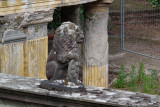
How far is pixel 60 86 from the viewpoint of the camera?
13.5 ft

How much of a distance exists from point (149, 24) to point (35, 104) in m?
9.10

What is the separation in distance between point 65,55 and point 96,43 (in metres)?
5.03

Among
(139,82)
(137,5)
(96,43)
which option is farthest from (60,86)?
(137,5)

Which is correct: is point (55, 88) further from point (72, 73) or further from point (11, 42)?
point (11, 42)

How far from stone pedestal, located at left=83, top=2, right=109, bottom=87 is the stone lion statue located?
4.74 meters

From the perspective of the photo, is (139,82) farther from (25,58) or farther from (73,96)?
(73,96)

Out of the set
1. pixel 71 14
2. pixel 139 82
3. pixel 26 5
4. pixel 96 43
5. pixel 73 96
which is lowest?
pixel 139 82

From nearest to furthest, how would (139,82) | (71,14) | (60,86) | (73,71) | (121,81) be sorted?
(60,86)
(73,71)
(121,81)
(139,82)
(71,14)

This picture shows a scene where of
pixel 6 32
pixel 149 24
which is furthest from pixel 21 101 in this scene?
pixel 149 24

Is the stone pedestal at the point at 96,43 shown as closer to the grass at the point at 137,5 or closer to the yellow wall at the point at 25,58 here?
the yellow wall at the point at 25,58

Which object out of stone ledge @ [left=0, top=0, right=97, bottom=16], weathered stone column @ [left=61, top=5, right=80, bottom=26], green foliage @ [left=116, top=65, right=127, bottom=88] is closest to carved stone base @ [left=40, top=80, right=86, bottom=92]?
stone ledge @ [left=0, top=0, right=97, bottom=16]

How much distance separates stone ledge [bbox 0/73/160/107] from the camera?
370cm

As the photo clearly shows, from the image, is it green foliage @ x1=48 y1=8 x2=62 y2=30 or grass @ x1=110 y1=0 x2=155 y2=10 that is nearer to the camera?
grass @ x1=110 y1=0 x2=155 y2=10

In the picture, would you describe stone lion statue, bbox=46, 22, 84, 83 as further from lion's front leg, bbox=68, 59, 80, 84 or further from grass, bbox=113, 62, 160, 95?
grass, bbox=113, 62, 160, 95
